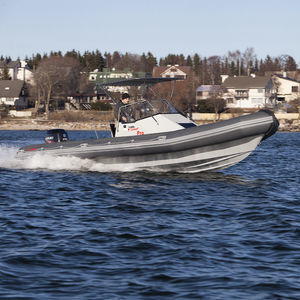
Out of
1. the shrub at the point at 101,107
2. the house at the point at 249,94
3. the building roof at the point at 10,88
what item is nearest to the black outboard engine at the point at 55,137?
the shrub at the point at 101,107

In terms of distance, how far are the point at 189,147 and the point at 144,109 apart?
2.15 m

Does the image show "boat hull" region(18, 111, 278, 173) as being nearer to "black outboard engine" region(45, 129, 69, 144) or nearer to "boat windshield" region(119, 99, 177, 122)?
"boat windshield" region(119, 99, 177, 122)

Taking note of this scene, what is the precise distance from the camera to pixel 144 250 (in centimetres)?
827

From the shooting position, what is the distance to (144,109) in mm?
17078

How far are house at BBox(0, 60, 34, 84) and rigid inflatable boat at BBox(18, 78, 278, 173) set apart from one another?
109 meters

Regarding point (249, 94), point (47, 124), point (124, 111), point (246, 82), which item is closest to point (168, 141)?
point (124, 111)

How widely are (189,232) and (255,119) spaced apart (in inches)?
259

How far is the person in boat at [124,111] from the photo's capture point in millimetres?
17188

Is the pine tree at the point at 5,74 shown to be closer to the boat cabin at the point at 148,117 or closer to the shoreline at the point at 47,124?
the shoreline at the point at 47,124

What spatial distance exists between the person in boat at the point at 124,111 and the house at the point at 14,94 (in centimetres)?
Result: 8552

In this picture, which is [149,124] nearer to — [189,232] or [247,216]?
[247,216]

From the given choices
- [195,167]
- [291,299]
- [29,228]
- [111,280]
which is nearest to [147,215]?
[29,228]

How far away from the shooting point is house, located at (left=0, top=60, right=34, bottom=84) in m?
125

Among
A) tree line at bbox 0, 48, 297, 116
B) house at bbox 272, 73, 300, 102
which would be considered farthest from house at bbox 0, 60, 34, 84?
house at bbox 272, 73, 300, 102
